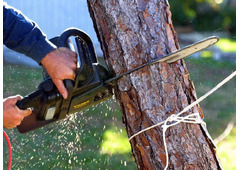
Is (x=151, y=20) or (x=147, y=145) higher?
(x=151, y=20)

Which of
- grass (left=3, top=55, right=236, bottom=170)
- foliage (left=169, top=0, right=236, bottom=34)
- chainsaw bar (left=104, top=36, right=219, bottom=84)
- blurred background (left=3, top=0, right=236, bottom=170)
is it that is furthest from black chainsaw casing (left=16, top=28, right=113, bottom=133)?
foliage (left=169, top=0, right=236, bottom=34)

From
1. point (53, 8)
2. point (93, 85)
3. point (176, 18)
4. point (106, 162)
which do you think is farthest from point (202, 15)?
point (93, 85)

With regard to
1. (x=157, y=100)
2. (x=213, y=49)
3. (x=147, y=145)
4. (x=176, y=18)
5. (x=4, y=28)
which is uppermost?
(x=4, y=28)

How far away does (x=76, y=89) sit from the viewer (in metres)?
1.73

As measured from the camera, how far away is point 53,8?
5.79 meters

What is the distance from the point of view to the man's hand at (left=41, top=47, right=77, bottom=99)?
66.2 inches

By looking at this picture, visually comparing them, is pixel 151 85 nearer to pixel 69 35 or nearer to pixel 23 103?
pixel 69 35

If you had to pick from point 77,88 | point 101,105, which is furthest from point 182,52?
point 101,105

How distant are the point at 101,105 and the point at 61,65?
2.99 metres

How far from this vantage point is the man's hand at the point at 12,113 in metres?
1.83

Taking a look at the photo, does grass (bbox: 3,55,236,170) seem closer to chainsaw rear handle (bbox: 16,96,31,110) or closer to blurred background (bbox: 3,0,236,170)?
blurred background (bbox: 3,0,236,170)

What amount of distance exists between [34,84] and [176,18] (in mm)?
2769

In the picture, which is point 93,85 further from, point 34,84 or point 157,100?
point 34,84

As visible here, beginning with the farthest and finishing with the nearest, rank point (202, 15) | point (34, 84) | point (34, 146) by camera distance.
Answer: point (202, 15)
point (34, 84)
point (34, 146)
